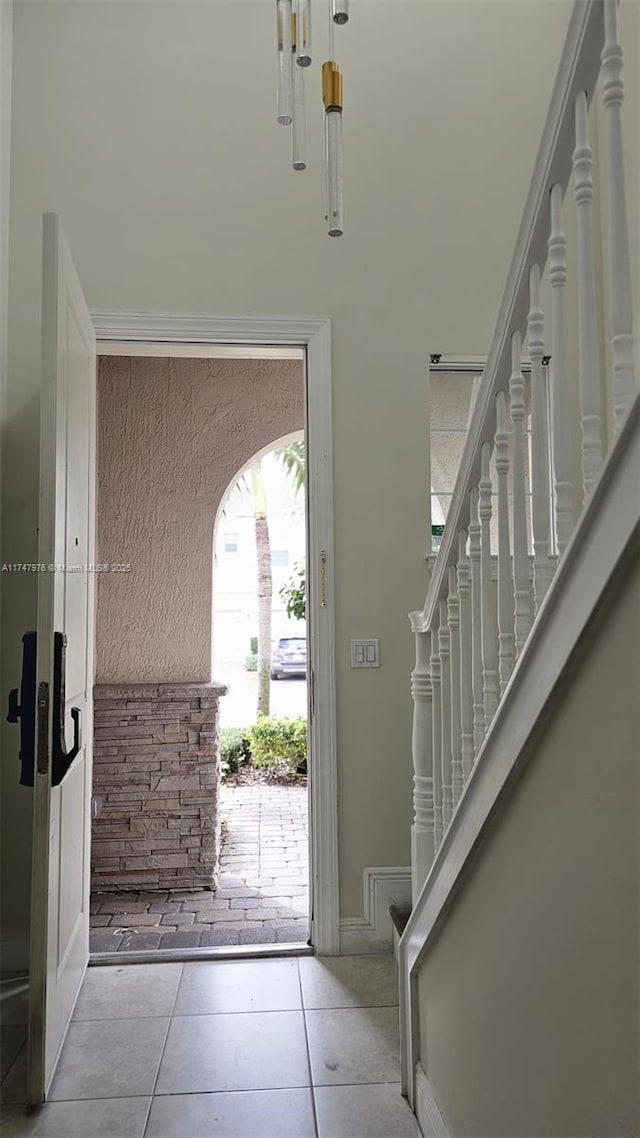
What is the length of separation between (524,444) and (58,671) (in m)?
1.35

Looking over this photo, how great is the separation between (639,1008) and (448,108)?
322 centimetres

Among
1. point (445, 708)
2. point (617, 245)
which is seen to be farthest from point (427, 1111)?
point (617, 245)

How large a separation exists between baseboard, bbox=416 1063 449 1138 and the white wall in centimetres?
92

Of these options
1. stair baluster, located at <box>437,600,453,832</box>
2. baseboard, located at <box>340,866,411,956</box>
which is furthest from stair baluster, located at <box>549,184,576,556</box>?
baseboard, located at <box>340,866,411,956</box>

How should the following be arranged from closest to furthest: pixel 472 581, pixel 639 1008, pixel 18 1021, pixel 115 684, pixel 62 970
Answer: pixel 639 1008, pixel 472 581, pixel 62 970, pixel 18 1021, pixel 115 684

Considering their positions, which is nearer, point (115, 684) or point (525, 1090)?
point (525, 1090)

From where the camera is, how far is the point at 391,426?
293 cm

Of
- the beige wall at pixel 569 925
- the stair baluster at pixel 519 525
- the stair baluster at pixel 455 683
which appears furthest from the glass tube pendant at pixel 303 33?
the beige wall at pixel 569 925

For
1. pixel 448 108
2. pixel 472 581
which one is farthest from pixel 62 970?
pixel 448 108

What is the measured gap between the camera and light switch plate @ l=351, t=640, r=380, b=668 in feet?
9.37

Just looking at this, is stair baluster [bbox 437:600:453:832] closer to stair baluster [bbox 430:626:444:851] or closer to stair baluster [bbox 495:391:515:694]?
stair baluster [bbox 430:626:444:851]

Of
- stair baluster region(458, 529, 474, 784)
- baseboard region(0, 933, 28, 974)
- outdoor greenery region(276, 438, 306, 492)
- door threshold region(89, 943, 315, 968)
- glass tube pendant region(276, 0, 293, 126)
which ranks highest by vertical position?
outdoor greenery region(276, 438, 306, 492)

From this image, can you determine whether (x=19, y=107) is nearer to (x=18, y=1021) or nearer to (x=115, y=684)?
(x=115, y=684)

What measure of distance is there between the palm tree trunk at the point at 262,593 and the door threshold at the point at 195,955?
4486 mm
